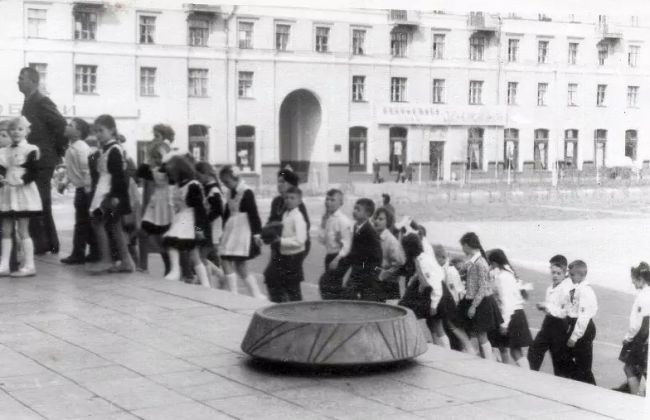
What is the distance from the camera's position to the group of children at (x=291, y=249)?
5980mm

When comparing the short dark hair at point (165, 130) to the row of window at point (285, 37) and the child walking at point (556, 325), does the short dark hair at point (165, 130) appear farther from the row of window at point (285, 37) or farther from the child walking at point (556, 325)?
the child walking at point (556, 325)

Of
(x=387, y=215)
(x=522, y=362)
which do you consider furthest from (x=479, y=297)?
(x=387, y=215)

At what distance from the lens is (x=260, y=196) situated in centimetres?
849

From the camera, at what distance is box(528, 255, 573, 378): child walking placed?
5.93m

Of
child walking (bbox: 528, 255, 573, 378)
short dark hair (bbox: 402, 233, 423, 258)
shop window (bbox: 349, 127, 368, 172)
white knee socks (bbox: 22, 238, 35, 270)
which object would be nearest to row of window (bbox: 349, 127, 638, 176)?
shop window (bbox: 349, 127, 368, 172)

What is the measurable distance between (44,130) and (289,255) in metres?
2.75

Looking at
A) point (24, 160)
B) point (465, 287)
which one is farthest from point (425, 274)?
point (24, 160)

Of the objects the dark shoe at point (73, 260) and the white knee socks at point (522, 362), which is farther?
the dark shoe at point (73, 260)

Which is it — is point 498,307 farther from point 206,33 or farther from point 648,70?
point 206,33

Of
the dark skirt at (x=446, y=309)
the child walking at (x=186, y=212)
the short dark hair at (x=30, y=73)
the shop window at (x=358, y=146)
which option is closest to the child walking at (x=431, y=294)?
the dark skirt at (x=446, y=309)

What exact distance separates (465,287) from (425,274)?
275 millimetres

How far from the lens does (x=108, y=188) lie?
288 inches

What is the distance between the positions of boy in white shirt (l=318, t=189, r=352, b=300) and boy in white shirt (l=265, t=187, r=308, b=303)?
7.0 inches

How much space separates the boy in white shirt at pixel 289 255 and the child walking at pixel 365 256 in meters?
0.42
